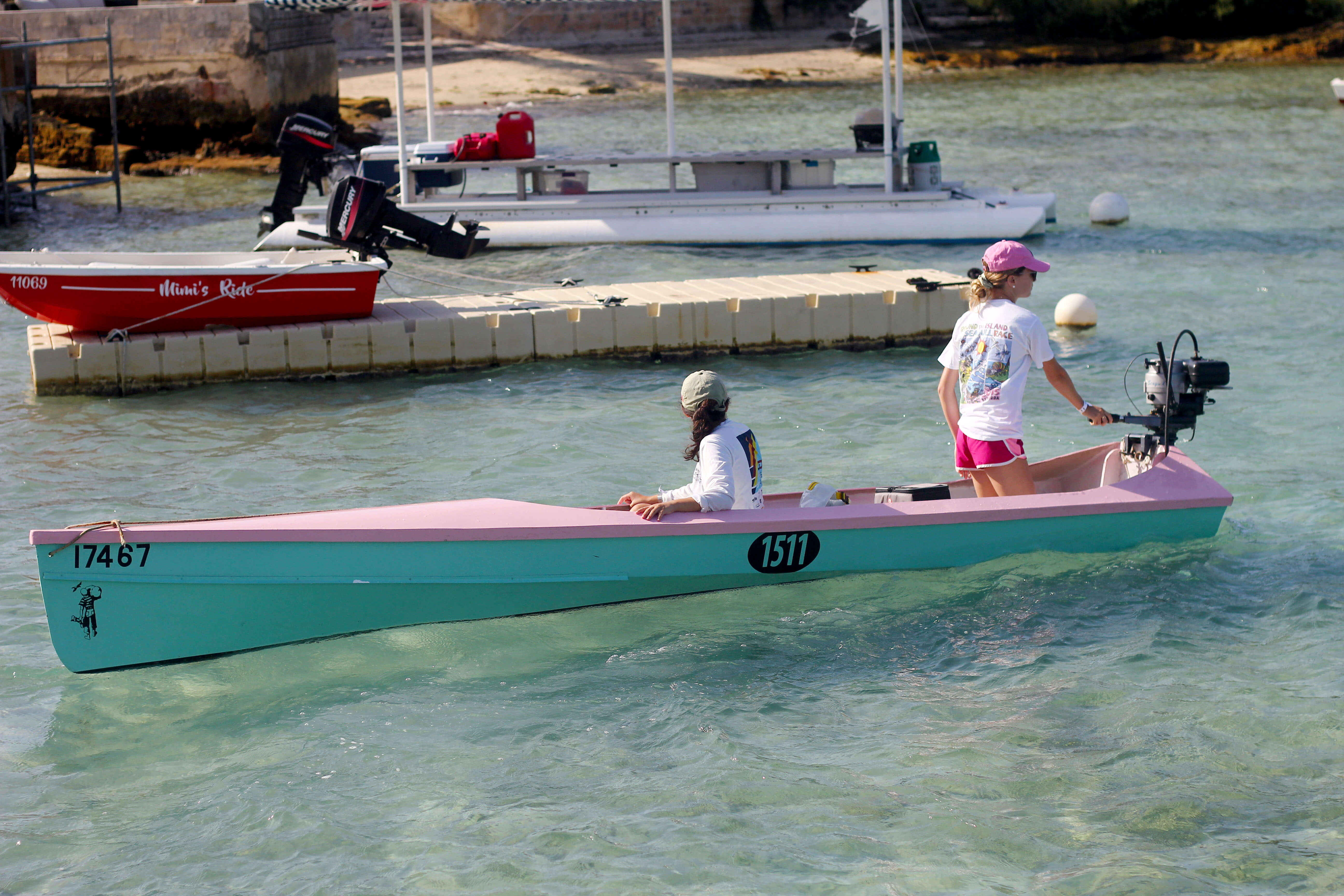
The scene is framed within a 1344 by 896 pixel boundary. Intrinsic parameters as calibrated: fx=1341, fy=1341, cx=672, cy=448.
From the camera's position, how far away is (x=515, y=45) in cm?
4003

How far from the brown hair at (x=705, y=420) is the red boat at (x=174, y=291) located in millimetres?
5464

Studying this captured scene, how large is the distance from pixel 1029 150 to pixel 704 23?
21716mm

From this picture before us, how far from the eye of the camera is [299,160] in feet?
42.6

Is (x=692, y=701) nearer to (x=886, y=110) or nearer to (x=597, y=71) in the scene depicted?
(x=886, y=110)

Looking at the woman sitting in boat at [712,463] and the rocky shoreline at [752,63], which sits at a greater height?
the rocky shoreline at [752,63]

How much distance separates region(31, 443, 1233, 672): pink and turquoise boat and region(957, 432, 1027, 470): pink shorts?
0.17 meters

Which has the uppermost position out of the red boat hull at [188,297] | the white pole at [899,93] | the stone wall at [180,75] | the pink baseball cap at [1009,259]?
the stone wall at [180,75]

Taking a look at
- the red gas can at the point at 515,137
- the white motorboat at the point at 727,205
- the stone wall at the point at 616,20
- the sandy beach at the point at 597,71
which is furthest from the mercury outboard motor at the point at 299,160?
the stone wall at the point at 616,20

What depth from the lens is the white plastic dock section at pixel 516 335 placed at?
9758mm

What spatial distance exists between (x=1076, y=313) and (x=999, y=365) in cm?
617

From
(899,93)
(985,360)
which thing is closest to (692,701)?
(985,360)

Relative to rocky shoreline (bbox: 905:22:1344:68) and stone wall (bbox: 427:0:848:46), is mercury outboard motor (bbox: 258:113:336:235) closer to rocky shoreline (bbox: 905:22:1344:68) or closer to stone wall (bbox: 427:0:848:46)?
stone wall (bbox: 427:0:848:46)

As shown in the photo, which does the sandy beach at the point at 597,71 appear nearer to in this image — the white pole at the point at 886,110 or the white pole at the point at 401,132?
the white pole at the point at 401,132

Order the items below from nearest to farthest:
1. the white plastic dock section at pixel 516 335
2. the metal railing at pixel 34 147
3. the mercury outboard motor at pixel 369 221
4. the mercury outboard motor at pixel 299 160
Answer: the white plastic dock section at pixel 516 335 < the mercury outboard motor at pixel 369 221 < the mercury outboard motor at pixel 299 160 < the metal railing at pixel 34 147
